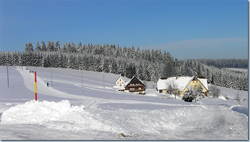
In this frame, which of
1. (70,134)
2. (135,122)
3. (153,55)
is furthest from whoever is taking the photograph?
(153,55)

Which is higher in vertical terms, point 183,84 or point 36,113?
point 36,113

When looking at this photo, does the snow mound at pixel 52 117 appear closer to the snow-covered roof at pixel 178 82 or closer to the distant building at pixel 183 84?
the distant building at pixel 183 84

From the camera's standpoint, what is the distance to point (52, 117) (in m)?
14.4

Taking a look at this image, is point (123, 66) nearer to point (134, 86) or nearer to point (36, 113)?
point (134, 86)

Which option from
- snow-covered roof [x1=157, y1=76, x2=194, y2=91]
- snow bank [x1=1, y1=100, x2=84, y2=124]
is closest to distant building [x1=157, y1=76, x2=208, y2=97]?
snow-covered roof [x1=157, y1=76, x2=194, y2=91]

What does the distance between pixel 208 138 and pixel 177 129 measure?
9.17ft

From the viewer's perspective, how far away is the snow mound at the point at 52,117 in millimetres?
12961

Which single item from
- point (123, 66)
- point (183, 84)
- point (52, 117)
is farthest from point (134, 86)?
point (52, 117)

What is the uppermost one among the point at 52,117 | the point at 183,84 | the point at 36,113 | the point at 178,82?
the point at 36,113

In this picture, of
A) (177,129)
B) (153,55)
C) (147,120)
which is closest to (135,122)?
(147,120)

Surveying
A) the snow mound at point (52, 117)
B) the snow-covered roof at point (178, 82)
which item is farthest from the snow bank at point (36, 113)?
the snow-covered roof at point (178, 82)

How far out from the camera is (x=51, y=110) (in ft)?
50.4

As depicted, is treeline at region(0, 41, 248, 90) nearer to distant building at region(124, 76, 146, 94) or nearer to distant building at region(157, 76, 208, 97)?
distant building at region(157, 76, 208, 97)

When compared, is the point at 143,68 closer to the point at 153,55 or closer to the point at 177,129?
the point at 153,55
